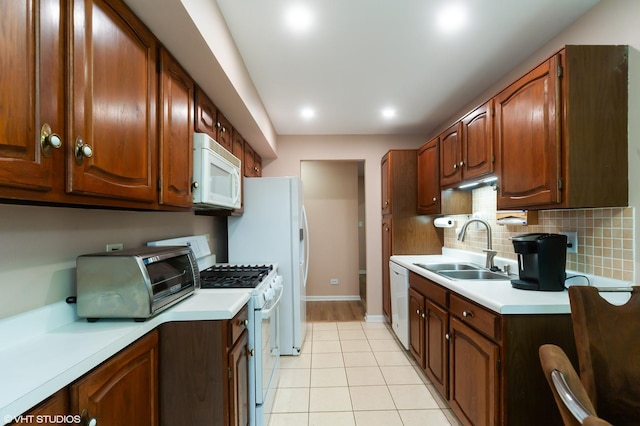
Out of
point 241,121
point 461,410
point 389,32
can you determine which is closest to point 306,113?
point 241,121

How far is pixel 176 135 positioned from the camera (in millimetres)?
1511

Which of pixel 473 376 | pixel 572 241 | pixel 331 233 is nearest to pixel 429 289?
pixel 473 376

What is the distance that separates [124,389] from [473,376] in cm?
166

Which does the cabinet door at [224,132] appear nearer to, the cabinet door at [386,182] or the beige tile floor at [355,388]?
the cabinet door at [386,182]

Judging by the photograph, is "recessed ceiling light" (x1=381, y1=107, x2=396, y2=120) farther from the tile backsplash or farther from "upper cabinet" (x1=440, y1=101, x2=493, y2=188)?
the tile backsplash

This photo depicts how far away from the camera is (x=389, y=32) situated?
1.75m

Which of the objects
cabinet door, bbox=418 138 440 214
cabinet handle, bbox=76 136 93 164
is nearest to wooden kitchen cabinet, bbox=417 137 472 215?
cabinet door, bbox=418 138 440 214

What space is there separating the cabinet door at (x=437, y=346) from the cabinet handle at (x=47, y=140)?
2.11 meters

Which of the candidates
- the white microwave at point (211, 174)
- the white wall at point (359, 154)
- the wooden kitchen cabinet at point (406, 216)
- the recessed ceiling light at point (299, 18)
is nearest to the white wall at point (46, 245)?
the white microwave at point (211, 174)

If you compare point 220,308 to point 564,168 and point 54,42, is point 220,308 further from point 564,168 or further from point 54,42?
point 564,168

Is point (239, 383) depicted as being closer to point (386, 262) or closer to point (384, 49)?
point (384, 49)

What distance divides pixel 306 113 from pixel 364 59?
3.53 ft

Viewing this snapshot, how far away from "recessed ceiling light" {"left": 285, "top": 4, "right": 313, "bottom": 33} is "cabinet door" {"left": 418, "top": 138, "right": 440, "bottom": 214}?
1.73 m

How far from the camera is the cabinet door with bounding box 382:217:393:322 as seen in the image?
3.29 metres
